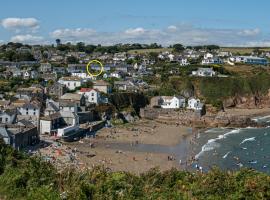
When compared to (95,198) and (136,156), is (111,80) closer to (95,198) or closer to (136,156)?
(136,156)

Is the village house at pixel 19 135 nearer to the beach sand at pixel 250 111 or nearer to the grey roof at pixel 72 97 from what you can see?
A: the grey roof at pixel 72 97

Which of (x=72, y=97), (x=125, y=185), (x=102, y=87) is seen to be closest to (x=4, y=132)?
(x=72, y=97)

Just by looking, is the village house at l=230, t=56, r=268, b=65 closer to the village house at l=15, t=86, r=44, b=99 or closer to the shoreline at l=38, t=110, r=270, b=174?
the shoreline at l=38, t=110, r=270, b=174

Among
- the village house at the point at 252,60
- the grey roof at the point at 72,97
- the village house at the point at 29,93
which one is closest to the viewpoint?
the village house at the point at 29,93

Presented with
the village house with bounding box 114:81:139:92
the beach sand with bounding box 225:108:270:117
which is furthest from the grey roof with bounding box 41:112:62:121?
the beach sand with bounding box 225:108:270:117

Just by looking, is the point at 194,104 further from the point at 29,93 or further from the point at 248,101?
the point at 29,93

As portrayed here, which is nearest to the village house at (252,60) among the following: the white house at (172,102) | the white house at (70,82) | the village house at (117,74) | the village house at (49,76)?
the village house at (117,74)
